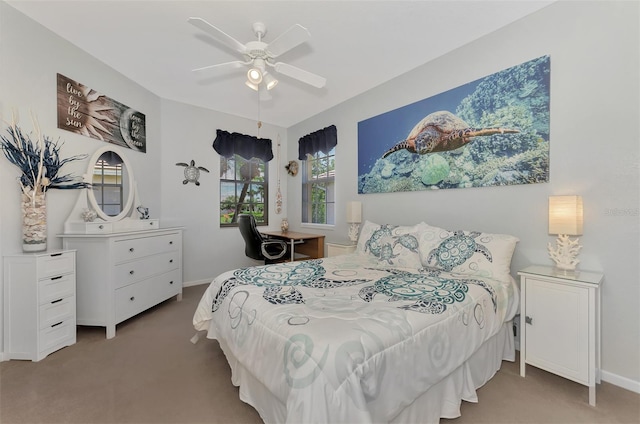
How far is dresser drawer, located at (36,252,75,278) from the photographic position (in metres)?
2.03

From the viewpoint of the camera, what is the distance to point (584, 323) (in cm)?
157

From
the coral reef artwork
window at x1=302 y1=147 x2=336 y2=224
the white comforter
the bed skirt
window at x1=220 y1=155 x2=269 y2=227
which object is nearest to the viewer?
the white comforter

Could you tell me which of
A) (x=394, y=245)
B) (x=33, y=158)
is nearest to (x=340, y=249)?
(x=394, y=245)

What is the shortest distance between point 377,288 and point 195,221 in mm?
3309

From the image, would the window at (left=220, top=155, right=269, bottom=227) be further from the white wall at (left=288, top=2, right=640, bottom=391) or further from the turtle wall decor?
the white wall at (left=288, top=2, right=640, bottom=391)

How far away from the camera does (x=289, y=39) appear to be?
6.24ft

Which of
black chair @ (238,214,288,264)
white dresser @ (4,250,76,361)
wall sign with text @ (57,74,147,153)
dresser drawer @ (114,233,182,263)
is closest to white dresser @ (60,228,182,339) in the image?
dresser drawer @ (114,233,182,263)

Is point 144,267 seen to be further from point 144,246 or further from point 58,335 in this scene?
point 58,335

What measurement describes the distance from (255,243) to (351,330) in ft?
8.22

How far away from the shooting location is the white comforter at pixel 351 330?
97cm

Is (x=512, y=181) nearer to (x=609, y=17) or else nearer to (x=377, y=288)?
(x=609, y=17)

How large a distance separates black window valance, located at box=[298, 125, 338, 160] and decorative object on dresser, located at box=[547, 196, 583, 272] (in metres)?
2.69

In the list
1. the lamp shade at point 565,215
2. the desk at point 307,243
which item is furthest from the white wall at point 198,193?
the lamp shade at point 565,215

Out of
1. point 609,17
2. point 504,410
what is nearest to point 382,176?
point 609,17
